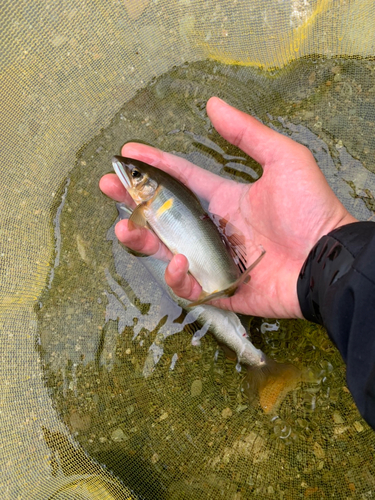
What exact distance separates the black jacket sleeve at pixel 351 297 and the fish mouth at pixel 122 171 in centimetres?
110

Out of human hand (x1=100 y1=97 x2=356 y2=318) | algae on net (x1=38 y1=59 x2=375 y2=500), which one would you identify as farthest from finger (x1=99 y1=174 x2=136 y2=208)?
algae on net (x1=38 y1=59 x2=375 y2=500)

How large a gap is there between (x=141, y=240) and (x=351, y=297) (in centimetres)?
120

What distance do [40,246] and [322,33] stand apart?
98.3 inches

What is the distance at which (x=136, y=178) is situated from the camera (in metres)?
2.08

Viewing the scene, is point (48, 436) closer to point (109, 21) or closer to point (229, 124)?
point (229, 124)

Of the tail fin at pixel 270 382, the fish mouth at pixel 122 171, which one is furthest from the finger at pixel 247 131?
the tail fin at pixel 270 382

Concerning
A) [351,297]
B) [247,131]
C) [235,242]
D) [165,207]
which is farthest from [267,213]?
[351,297]

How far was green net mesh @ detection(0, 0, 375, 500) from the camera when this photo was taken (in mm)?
2330

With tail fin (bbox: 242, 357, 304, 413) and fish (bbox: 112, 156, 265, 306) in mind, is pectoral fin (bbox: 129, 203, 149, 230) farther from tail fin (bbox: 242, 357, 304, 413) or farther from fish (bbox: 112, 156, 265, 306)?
tail fin (bbox: 242, 357, 304, 413)

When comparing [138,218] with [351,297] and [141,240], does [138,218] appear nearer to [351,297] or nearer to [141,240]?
[141,240]

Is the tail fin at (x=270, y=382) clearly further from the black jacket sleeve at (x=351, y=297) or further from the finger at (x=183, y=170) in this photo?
the finger at (x=183, y=170)

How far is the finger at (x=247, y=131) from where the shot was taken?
80.0 inches

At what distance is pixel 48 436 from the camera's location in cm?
233

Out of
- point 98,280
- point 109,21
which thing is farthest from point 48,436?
point 109,21
